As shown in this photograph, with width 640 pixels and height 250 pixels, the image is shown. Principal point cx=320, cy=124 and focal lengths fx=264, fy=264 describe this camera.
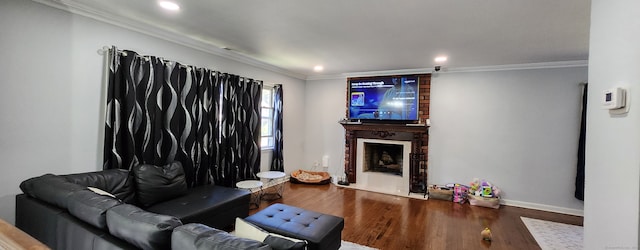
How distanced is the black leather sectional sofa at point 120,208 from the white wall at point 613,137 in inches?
64.2

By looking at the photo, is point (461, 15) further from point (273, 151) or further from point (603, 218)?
point (273, 151)

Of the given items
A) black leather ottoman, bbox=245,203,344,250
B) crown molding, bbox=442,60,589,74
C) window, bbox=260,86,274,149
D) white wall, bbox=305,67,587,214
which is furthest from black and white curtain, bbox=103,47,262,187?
crown molding, bbox=442,60,589,74

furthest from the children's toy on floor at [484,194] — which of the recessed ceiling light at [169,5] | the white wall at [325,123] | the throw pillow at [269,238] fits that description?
the recessed ceiling light at [169,5]

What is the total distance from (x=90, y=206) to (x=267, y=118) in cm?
357

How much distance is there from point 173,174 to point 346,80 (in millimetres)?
3692

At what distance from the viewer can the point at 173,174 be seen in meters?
2.93

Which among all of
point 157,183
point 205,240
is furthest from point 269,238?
point 157,183

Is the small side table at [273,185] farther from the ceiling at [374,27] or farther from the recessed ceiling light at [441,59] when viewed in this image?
the recessed ceiling light at [441,59]

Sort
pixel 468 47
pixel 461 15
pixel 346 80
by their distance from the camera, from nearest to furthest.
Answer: pixel 461 15 → pixel 468 47 → pixel 346 80

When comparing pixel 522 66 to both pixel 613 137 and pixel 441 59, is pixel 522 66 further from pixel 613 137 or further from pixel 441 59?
pixel 613 137

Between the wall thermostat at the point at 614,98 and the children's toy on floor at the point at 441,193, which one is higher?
the wall thermostat at the point at 614,98

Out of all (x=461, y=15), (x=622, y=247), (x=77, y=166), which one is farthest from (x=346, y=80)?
(x=622, y=247)

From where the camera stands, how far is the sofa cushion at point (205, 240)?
3.72 feet

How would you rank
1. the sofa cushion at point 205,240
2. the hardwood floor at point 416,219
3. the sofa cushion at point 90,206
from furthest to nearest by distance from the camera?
the hardwood floor at point 416,219
the sofa cushion at point 90,206
the sofa cushion at point 205,240
